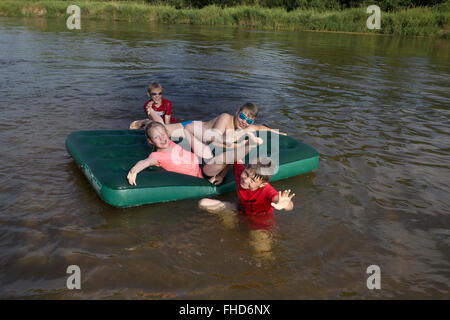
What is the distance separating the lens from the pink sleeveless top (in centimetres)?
417

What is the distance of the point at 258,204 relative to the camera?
3.79 metres

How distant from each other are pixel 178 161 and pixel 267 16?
2478 cm

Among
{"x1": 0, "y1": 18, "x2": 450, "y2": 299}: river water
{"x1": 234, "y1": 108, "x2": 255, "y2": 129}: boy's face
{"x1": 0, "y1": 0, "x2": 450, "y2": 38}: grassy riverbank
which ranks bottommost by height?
{"x1": 0, "y1": 18, "x2": 450, "y2": 299}: river water

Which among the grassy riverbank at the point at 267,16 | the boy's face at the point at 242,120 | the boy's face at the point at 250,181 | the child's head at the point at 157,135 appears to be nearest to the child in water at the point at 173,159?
the child's head at the point at 157,135

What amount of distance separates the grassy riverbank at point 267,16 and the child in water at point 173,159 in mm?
23836

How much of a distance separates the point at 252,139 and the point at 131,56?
10.2 m

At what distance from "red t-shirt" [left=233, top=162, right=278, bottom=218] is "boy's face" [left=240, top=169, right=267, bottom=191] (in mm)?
81

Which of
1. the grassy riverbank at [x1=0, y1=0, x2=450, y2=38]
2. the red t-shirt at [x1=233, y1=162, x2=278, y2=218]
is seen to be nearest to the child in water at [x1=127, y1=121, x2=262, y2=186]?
the red t-shirt at [x1=233, y1=162, x2=278, y2=218]

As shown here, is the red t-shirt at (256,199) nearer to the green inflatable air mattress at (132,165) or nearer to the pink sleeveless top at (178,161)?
the green inflatable air mattress at (132,165)

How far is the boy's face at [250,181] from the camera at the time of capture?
356 cm

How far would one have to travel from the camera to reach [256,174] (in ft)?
11.6

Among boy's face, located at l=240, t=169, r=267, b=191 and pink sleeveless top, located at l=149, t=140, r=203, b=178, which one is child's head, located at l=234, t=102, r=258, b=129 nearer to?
pink sleeveless top, located at l=149, t=140, r=203, b=178

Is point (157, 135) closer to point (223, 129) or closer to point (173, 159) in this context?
point (173, 159)

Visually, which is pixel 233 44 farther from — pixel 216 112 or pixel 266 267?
pixel 266 267
